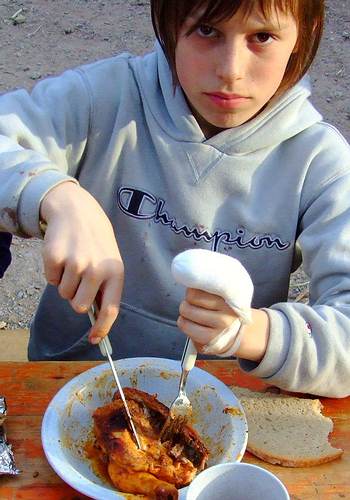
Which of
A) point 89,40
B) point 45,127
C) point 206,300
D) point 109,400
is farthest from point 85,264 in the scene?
point 89,40

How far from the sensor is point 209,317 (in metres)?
1.09

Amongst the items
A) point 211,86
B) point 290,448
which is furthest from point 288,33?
point 290,448

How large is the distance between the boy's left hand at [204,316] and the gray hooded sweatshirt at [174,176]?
409 mm

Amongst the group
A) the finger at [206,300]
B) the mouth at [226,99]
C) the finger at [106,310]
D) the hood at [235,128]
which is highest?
the mouth at [226,99]

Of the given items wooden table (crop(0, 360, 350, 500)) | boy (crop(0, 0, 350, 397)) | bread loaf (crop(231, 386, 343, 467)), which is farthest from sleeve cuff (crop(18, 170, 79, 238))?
bread loaf (crop(231, 386, 343, 467))

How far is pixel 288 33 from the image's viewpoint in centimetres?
137

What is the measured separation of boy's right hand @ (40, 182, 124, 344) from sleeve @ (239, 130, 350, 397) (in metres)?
0.31

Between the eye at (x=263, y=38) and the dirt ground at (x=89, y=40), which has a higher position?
the eye at (x=263, y=38)

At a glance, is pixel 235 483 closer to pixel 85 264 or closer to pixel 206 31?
pixel 85 264

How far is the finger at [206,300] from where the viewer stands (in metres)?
1.06

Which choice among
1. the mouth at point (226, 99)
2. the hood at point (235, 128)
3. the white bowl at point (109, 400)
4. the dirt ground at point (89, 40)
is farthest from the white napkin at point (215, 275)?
the dirt ground at point (89, 40)

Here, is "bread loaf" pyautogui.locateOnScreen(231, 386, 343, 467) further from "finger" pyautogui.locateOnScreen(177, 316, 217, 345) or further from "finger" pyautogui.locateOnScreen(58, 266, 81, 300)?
"finger" pyautogui.locateOnScreen(58, 266, 81, 300)

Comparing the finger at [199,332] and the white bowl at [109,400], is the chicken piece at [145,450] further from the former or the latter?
the finger at [199,332]

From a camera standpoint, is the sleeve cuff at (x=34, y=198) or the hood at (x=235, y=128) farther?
the hood at (x=235, y=128)
